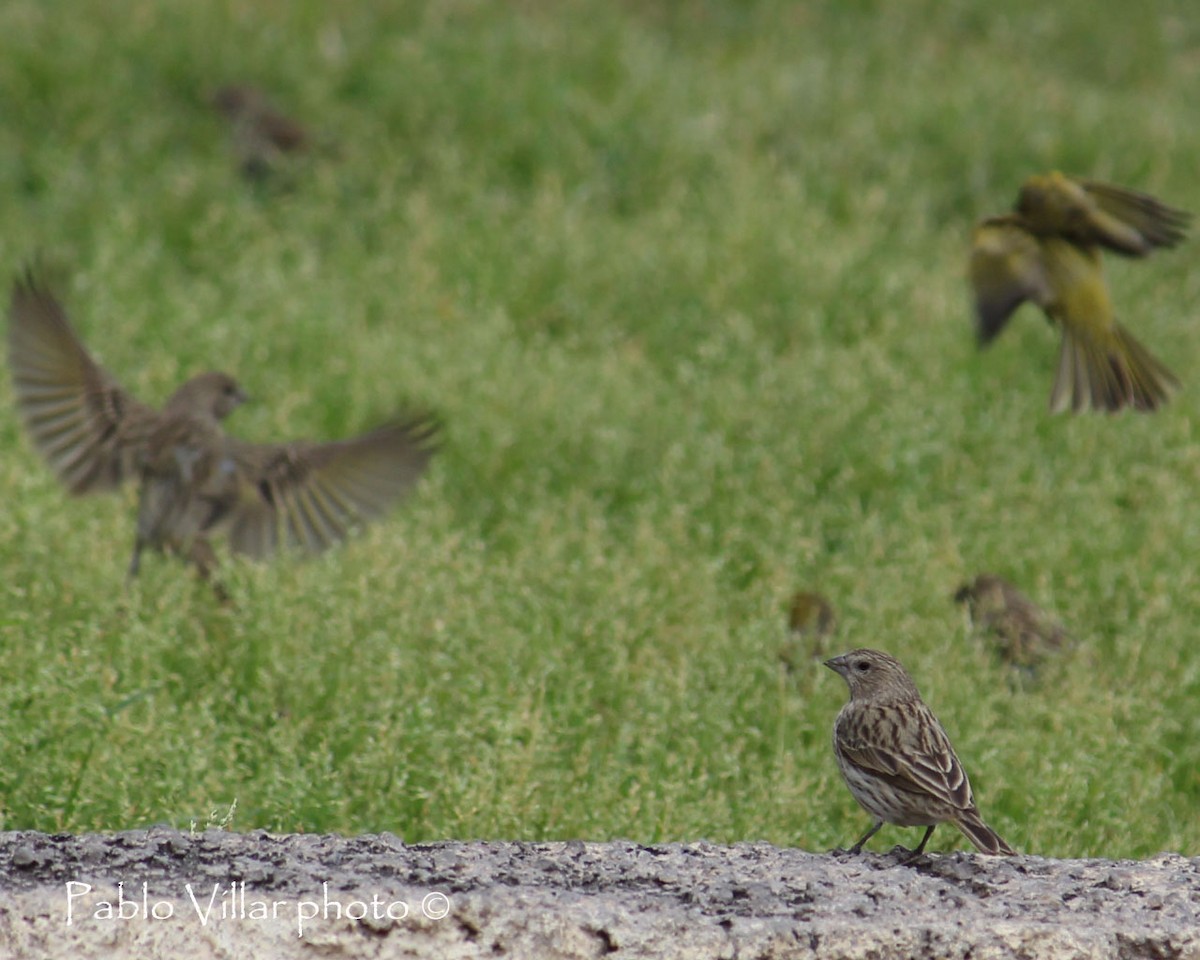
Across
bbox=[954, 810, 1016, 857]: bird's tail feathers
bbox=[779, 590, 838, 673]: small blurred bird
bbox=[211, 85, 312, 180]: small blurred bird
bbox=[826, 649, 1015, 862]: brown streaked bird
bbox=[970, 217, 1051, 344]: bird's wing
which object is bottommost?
bbox=[954, 810, 1016, 857]: bird's tail feathers

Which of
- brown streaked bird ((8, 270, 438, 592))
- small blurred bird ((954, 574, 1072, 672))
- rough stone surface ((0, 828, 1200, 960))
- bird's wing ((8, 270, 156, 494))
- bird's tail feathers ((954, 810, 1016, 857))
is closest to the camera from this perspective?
rough stone surface ((0, 828, 1200, 960))

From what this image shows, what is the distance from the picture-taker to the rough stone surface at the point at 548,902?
12.4ft

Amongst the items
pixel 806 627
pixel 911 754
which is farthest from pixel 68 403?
pixel 911 754

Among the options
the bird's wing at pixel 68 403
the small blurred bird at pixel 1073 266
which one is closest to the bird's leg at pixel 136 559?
the bird's wing at pixel 68 403

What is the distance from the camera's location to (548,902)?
394 cm

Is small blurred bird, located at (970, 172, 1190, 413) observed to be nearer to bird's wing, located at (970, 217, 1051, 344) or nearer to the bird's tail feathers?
bird's wing, located at (970, 217, 1051, 344)

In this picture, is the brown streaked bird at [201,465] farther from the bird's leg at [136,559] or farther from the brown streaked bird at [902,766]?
the brown streaked bird at [902,766]

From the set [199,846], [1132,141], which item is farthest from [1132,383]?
[1132,141]

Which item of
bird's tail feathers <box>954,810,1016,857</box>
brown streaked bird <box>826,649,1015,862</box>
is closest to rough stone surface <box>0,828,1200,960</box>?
bird's tail feathers <box>954,810,1016,857</box>

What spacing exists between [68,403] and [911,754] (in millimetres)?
4076

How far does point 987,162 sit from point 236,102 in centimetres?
588

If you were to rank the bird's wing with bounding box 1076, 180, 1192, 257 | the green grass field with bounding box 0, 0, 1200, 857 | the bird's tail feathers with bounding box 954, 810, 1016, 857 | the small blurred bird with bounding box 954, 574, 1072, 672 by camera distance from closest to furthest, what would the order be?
the bird's tail feathers with bounding box 954, 810, 1016, 857 → the green grass field with bounding box 0, 0, 1200, 857 → the small blurred bird with bounding box 954, 574, 1072, 672 → the bird's wing with bounding box 1076, 180, 1192, 257

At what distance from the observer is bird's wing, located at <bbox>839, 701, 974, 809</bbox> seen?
4746mm

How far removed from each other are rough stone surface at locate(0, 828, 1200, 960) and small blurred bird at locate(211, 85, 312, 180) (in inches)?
337
